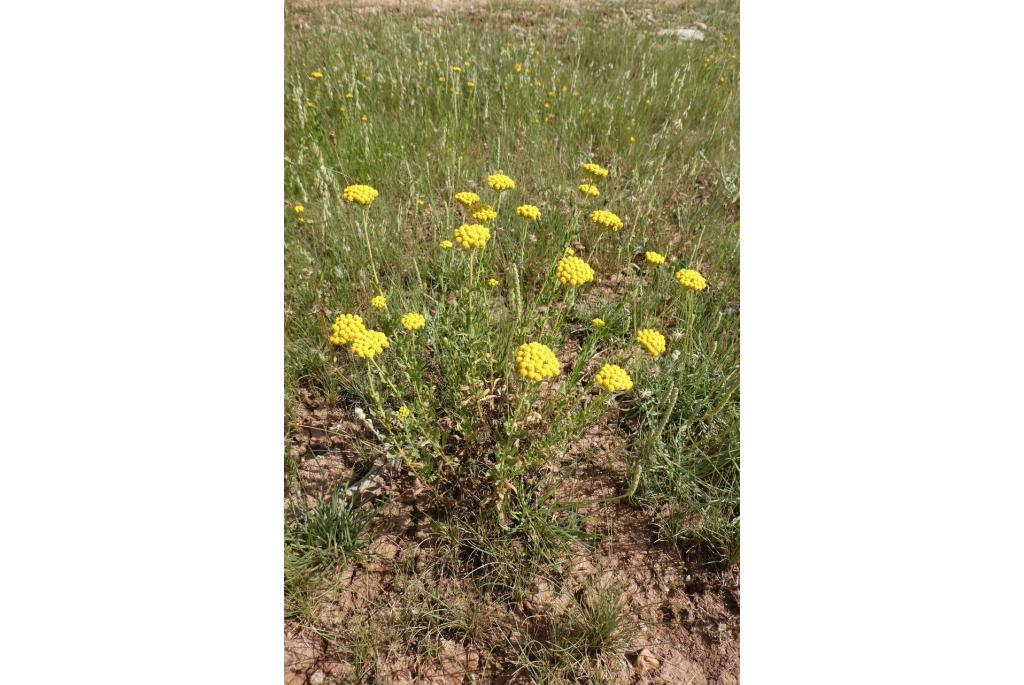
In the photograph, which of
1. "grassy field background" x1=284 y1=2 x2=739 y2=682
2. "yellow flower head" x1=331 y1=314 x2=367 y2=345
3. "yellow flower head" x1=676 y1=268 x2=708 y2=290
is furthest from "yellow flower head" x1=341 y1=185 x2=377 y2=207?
"yellow flower head" x1=676 y1=268 x2=708 y2=290

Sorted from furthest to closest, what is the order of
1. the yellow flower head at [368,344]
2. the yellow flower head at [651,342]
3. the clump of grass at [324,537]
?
the clump of grass at [324,537], the yellow flower head at [651,342], the yellow flower head at [368,344]

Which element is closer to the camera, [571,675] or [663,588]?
[571,675]

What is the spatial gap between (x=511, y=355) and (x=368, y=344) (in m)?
0.44

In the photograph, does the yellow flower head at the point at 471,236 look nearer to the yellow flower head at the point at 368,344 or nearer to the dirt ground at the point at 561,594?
the yellow flower head at the point at 368,344

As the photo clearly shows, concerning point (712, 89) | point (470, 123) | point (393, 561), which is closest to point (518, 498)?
point (393, 561)

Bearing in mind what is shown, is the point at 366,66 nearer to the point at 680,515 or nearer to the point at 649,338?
the point at 649,338

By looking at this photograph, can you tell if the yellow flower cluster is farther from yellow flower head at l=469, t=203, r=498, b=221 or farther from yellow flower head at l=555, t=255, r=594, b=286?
yellow flower head at l=469, t=203, r=498, b=221

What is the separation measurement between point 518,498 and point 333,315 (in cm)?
80

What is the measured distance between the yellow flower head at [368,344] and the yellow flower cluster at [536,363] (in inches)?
10.5

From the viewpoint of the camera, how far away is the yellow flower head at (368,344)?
90 cm

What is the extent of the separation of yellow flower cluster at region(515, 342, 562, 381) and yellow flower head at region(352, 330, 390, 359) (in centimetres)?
27

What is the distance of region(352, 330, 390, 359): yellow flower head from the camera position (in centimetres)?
90

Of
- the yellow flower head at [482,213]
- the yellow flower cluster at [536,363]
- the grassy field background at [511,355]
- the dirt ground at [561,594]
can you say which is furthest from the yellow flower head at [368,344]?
the dirt ground at [561,594]

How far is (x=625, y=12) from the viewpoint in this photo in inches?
72.9
